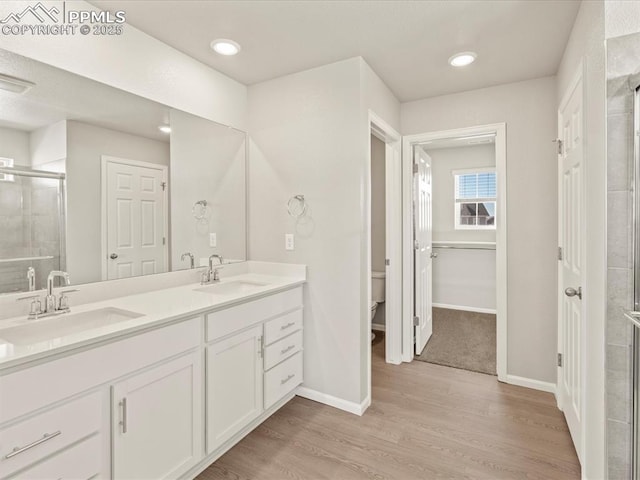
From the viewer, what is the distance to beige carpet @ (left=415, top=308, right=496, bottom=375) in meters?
3.24

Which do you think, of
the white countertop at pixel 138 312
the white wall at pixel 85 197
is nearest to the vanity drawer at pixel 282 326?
the white countertop at pixel 138 312

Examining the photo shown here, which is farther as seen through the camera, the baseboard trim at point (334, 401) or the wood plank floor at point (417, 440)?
the baseboard trim at point (334, 401)

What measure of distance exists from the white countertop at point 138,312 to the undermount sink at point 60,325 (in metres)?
0.01

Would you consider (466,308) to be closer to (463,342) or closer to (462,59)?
(463,342)

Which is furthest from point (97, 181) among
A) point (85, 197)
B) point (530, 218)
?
point (530, 218)

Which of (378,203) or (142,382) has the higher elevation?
(378,203)

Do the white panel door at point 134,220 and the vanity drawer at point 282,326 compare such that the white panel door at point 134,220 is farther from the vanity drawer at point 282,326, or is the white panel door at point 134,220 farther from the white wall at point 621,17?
the white wall at point 621,17

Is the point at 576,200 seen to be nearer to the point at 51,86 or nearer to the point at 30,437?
the point at 30,437

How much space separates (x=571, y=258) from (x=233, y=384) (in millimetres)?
2136

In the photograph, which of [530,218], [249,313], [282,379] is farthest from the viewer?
[530,218]

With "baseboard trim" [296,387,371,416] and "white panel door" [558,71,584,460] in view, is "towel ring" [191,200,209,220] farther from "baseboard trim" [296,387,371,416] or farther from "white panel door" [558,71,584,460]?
"white panel door" [558,71,584,460]

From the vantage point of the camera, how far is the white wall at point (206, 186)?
2.32 metres

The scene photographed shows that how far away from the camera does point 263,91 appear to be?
2775mm

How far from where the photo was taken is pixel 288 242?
8.73 feet
